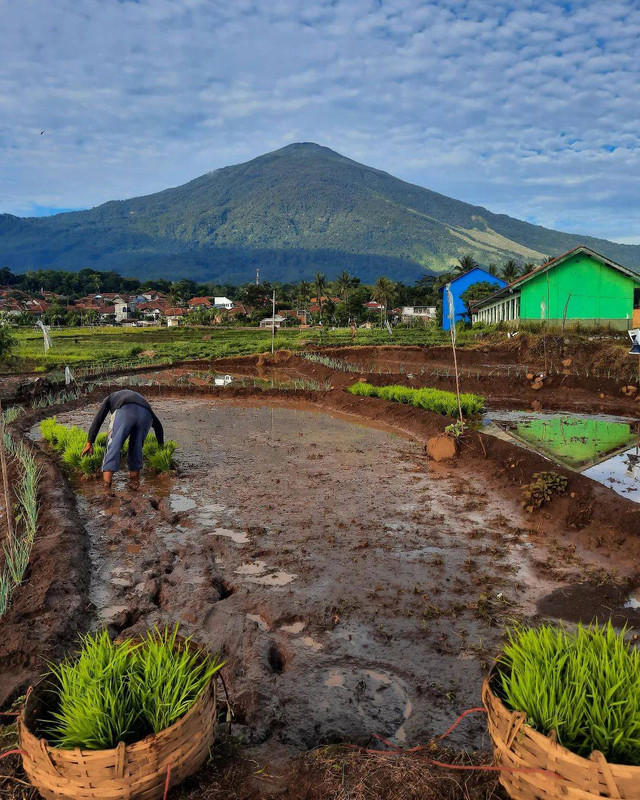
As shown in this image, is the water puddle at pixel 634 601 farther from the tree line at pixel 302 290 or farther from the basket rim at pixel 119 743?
the tree line at pixel 302 290

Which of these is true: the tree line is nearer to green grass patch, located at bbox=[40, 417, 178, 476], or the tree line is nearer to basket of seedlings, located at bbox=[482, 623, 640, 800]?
green grass patch, located at bbox=[40, 417, 178, 476]

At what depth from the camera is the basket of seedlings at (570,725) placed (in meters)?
1.75

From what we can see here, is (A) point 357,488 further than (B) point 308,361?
No

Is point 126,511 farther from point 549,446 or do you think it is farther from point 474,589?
point 549,446

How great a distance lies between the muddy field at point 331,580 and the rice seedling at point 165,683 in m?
0.31

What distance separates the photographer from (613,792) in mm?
1704

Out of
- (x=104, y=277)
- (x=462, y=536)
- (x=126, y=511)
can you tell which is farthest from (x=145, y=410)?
(x=104, y=277)

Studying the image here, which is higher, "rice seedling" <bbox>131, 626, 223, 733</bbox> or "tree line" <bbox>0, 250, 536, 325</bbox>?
"tree line" <bbox>0, 250, 536, 325</bbox>

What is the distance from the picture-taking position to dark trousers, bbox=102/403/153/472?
6801 mm

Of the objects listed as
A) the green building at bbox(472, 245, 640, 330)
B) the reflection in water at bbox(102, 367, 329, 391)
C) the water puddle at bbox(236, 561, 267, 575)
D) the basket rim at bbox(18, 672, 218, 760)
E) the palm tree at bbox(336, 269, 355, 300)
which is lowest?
the water puddle at bbox(236, 561, 267, 575)

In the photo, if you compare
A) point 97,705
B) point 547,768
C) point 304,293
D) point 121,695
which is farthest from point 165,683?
point 304,293

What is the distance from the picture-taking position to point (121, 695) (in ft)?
7.11

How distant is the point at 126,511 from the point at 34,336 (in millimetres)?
36687

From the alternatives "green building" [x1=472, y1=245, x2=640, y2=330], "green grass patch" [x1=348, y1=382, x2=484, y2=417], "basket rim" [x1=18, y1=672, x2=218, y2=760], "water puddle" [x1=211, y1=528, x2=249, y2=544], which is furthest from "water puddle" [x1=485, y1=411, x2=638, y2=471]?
"green building" [x1=472, y1=245, x2=640, y2=330]
